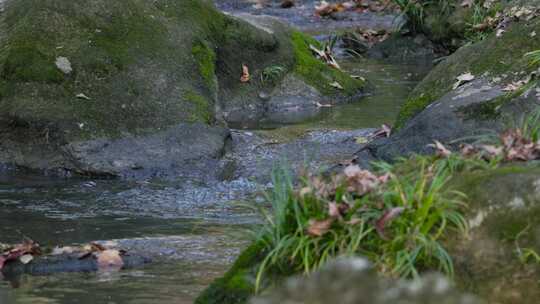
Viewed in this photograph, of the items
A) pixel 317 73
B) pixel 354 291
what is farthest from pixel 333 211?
pixel 317 73

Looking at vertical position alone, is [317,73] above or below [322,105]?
above

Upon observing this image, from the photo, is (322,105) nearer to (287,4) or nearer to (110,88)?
(110,88)

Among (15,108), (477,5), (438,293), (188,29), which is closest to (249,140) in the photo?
(188,29)

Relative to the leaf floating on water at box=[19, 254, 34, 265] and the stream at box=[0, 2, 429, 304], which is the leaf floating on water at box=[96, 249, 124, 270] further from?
the leaf floating on water at box=[19, 254, 34, 265]

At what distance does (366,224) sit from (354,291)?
2.38m

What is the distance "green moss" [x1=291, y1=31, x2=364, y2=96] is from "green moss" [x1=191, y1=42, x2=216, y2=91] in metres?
1.90

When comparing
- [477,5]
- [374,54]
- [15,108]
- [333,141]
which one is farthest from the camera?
[374,54]

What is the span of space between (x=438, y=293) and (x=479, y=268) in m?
2.42

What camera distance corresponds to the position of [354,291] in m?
2.45

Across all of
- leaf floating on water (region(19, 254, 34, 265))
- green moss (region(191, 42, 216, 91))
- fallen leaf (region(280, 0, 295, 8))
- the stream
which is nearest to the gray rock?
the stream

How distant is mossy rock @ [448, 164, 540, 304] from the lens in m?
4.81

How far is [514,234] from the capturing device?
487cm

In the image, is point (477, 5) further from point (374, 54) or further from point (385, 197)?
point (385, 197)

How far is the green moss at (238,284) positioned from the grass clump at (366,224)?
83 mm
